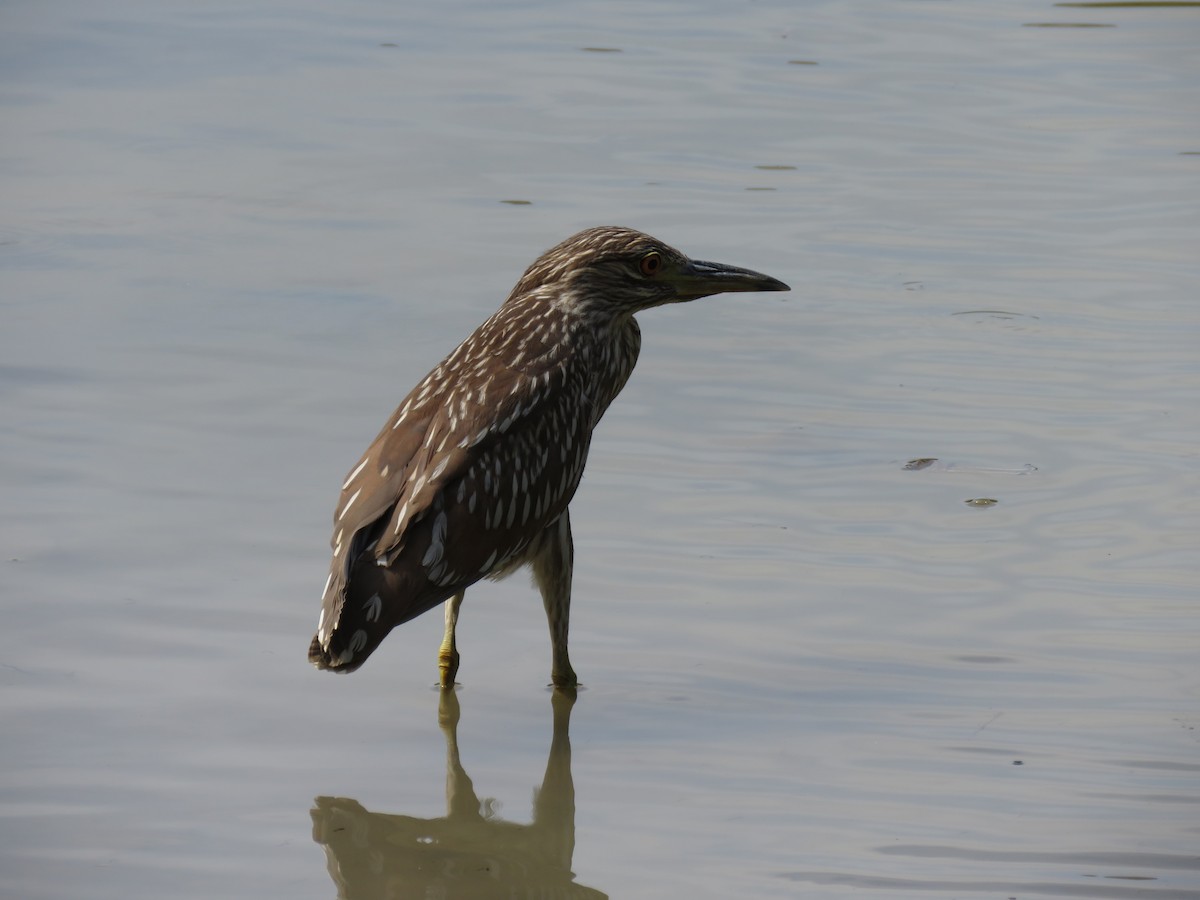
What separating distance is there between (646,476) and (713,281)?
1353 millimetres

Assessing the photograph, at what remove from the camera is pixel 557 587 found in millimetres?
7102

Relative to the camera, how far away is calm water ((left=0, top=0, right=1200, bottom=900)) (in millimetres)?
6086

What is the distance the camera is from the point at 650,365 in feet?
33.2

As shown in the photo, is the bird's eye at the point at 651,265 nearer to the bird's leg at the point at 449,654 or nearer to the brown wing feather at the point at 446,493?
the brown wing feather at the point at 446,493

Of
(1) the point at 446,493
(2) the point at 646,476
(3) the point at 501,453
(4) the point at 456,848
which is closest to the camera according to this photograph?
(4) the point at 456,848

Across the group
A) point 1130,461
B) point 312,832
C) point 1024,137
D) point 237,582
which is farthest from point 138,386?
point 1024,137

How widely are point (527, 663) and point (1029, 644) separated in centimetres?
197

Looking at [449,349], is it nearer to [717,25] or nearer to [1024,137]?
[1024,137]

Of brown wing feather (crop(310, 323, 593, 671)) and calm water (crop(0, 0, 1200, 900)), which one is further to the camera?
brown wing feather (crop(310, 323, 593, 671))

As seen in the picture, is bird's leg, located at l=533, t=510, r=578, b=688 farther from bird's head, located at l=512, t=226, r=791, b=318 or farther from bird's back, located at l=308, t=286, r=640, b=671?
bird's head, located at l=512, t=226, r=791, b=318

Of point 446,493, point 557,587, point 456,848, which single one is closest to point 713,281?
point 557,587

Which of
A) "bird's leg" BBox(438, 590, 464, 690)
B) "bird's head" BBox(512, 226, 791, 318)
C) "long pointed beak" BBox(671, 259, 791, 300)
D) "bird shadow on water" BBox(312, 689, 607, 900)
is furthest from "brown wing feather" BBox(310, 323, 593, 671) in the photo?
"long pointed beak" BBox(671, 259, 791, 300)

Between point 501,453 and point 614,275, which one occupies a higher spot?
point 614,275

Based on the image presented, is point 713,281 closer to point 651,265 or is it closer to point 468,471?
point 651,265
